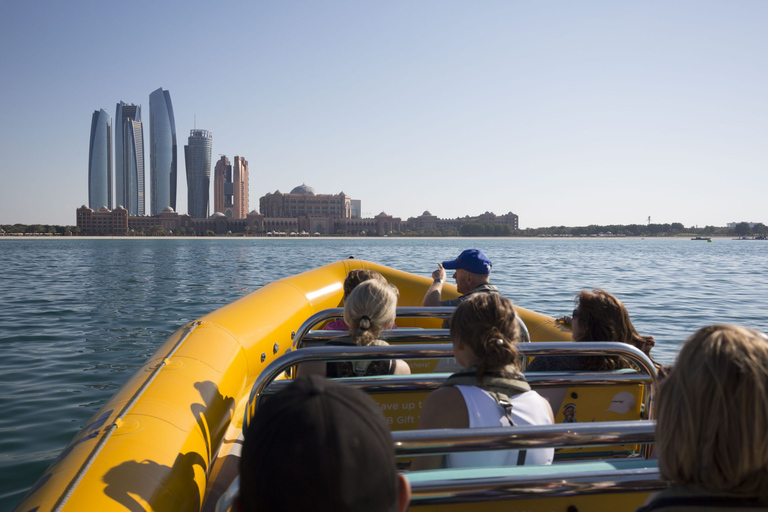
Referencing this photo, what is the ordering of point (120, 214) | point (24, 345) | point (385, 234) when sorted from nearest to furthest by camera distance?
point (24, 345) < point (120, 214) < point (385, 234)

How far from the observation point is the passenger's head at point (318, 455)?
2.63 feet

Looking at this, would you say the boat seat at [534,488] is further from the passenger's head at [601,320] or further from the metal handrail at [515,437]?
the passenger's head at [601,320]

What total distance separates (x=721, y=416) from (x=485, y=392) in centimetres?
81

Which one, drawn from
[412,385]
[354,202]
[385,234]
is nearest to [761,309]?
[412,385]

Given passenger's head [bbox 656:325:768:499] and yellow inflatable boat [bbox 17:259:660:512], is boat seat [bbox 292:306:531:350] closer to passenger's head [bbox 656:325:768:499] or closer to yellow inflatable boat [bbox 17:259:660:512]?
yellow inflatable boat [bbox 17:259:660:512]

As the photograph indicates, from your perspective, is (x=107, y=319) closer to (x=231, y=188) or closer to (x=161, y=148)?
(x=231, y=188)

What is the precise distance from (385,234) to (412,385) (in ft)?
469

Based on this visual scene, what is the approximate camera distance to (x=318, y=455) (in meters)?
0.80

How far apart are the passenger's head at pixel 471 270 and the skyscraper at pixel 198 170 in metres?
194

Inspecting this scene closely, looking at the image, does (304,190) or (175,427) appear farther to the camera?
(304,190)

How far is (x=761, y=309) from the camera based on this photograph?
11891 mm

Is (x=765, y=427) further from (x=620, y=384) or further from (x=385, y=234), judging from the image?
(x=385, y=234)

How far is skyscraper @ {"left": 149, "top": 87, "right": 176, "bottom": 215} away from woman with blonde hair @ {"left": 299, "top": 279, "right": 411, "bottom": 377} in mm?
205482

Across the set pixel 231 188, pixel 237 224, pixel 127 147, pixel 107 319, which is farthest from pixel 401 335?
pixel 127 147
